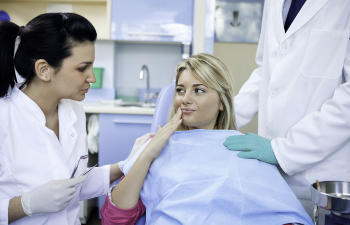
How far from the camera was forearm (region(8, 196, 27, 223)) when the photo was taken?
99 centimetres

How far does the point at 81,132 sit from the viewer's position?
1284 mm

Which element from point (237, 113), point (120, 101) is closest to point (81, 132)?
point (237, 113)

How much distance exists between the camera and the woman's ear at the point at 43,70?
1.11 m

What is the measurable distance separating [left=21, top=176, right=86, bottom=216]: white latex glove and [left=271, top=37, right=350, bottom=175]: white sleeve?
2.26 ft

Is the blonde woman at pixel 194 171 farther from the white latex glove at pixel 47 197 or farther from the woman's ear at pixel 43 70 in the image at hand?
the woman's ear at pixel 43 70

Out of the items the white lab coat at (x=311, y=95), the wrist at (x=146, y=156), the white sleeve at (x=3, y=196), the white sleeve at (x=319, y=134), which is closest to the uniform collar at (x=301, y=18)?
the white lab coat at (x=311, y=95)

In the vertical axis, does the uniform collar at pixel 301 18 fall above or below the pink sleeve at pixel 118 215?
above

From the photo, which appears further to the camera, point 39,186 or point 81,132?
point 81,132

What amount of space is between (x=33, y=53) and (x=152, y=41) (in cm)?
169

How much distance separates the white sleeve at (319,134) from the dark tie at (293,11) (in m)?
0.27

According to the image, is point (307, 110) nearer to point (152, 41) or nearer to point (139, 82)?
point (152, 41)

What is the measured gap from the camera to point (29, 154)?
108 cm

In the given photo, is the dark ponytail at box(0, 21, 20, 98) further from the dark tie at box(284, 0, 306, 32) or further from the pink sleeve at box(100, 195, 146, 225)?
the dark tie at box(284, 0, 306, 32)

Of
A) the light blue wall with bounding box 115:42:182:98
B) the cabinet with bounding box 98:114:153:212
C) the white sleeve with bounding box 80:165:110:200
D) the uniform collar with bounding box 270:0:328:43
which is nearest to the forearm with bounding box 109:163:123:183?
the white sleeve with bounding box 80:165:110:200
